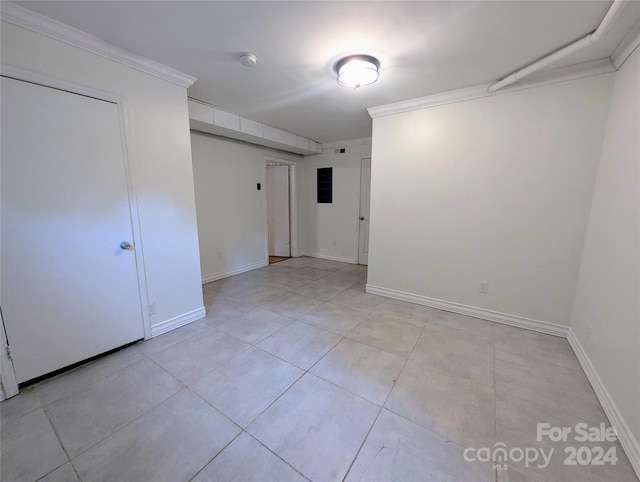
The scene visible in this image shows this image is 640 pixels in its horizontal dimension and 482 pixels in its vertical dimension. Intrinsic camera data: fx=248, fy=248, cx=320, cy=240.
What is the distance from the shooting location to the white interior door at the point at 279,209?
5438 millimetres

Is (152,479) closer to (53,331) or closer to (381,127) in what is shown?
(53,331)

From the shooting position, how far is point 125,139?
1997mm

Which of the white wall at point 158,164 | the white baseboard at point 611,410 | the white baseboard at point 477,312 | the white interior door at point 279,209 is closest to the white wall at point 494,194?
the white baseboard at point 477,312

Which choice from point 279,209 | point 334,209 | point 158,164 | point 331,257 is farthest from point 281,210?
point 158,164

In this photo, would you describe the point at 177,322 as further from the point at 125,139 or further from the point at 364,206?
the point at 364,206

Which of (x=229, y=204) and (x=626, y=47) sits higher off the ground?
(x=626, y=47)

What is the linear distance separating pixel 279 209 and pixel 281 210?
0.06 meters

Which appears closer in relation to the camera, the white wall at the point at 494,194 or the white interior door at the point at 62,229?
the white interior door at the point at 62,229

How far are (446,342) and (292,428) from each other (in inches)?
61.7

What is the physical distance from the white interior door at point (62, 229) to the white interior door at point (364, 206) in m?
3.70

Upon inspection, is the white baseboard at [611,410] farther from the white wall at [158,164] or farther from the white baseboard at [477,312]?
the white wall at [158,164]

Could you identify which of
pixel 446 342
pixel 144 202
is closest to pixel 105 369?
pixel 144 202

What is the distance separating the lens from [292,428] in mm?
1415

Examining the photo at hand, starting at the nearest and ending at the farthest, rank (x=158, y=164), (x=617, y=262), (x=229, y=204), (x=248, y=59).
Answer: (x=617, y=262) → (x=248, y=59) → (x=158, y=164) → (x=229, y=204)
